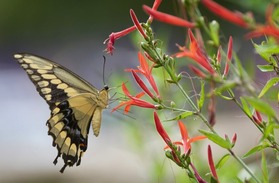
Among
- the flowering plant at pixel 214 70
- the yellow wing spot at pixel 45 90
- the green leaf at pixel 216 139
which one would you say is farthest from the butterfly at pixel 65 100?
the green leaf at pixel 216 139

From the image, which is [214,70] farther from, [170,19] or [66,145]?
[66,145]

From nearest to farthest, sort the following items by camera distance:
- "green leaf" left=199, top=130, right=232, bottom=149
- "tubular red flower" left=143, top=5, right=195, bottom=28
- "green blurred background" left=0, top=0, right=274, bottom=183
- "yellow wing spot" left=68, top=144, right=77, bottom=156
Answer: "tubular red flower" left=143, top=5, right=195, bottom=28, "green leaf" left=199, top=130, right=232, bottom=149, "yellow wing spot" left=68, top=144, right=77, bottom=156, "green blurred background" left=0, top=0, right=274, bottom=183

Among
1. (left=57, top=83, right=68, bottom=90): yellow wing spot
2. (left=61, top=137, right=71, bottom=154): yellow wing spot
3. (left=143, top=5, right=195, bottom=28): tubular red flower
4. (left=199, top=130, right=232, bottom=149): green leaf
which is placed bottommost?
(left=199, top=130, right=232, bottom=149): green leaf

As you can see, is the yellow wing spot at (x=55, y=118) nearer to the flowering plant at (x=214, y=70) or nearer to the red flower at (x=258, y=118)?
the flowering plant at (x=214, y=70)

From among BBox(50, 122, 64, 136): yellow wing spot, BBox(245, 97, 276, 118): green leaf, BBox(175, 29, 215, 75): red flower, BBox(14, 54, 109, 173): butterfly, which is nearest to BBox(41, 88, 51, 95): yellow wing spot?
BBox(14, 54, 109, 173): butterfly

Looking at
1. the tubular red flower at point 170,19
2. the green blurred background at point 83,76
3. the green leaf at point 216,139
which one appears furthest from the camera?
the green blurred background at point 83,76

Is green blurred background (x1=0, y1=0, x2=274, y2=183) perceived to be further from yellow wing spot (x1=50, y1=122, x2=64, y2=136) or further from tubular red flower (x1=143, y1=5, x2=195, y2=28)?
tubular red flower (x1=143, y1=5, x2=195, y2=28)

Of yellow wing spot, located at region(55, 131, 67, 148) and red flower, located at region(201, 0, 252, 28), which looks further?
yellow wing spot, located at region(55, 131, 67, 148)
